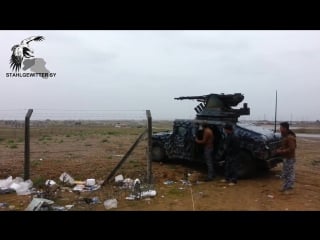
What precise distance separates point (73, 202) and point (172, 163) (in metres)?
5.49

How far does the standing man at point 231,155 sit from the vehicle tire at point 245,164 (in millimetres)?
327

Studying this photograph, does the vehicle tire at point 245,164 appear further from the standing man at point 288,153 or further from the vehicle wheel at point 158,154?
the vehicle wheel at point 158,154

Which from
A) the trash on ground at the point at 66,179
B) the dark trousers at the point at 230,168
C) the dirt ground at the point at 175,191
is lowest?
the dirt ground at the point at 175,191

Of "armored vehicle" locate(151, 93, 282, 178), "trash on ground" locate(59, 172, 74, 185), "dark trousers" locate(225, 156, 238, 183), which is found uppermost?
"armored vehicle" locate(151, 93, 282, 178)

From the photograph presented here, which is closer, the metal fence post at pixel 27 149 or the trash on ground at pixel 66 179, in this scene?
the metal fence post at pixel 27 149

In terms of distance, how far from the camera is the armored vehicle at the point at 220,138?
Result: 11.0 m

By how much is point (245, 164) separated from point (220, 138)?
110 cm

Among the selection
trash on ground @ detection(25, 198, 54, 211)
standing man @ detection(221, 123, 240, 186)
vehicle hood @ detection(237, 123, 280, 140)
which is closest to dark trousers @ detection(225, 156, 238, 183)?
standing man @ detection(221, 123, 240, 186)

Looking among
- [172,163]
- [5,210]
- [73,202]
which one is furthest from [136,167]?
[5,210]

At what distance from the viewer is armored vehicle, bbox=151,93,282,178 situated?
35.9 ft

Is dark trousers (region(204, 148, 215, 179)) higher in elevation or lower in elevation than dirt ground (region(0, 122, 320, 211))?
higher

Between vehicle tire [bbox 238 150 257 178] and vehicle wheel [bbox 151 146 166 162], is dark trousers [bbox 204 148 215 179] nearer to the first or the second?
vehicle tire [bbox 238 150 257 178]

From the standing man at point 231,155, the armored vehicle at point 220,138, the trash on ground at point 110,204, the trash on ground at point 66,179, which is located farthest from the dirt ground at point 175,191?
the armored vehicle at point 220,138
